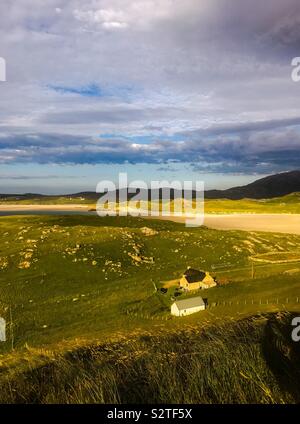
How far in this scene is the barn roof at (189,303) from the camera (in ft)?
222

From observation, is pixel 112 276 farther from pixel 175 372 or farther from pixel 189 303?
pixel 175 372

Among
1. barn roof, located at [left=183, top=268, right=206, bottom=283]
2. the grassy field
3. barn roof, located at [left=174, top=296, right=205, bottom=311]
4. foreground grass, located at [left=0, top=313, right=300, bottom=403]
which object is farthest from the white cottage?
foreground grass, located at [left=0, top=313, right=300, bottom=403]

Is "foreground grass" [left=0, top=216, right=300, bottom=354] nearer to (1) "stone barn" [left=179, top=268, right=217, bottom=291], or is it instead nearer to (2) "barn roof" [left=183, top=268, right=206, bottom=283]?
(1) "stone barn" [left=179, top=268, right=217, bottom=291]

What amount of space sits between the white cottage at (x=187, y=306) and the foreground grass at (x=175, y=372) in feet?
179

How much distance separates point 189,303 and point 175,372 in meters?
60.7

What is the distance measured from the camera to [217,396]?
26.8 ft

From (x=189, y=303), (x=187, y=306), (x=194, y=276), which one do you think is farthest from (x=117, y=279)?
(x=187, y=306)

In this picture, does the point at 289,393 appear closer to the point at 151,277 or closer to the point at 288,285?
the point at 288,285

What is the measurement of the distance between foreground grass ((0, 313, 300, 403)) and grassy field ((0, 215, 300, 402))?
1.62 meters

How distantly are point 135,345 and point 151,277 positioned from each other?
3039 inches

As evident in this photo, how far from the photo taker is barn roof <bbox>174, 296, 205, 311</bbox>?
67.5 m
